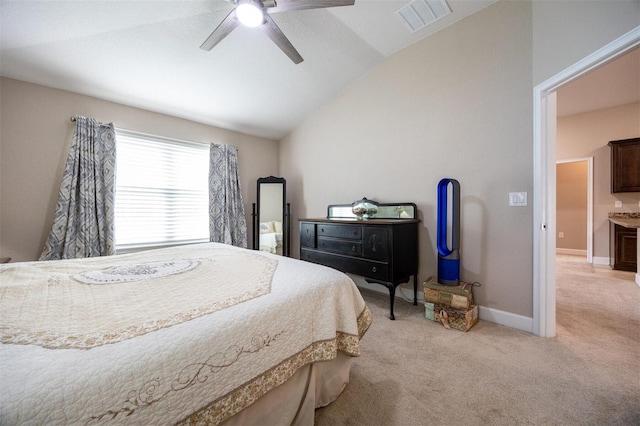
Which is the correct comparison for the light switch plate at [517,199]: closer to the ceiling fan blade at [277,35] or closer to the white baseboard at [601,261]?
the ceiling fan blade at [277,35]

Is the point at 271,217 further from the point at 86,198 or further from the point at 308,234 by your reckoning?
the point at 86,198

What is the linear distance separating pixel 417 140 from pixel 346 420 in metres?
2.56

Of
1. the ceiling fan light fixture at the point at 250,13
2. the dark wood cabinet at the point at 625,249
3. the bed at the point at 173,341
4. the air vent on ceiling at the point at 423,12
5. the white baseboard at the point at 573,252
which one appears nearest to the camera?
the bed at the point at 173,341

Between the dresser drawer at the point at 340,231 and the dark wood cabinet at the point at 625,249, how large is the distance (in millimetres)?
4741

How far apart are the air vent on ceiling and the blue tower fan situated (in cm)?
159

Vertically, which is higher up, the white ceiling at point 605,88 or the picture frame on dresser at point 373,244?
the white ceiling at point 605,88

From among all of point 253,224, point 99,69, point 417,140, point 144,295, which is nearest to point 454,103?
point 417,140

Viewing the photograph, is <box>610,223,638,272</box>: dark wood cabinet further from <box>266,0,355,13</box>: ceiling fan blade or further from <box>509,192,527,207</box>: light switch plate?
<box>266,0,355,13</box>: ceiling fan blade

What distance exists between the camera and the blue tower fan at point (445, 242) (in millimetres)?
2236

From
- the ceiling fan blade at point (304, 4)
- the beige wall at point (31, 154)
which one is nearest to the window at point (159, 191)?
the beige wall at point (31, 154)

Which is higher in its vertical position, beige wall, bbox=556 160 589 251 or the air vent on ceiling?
the air vent on ceiling

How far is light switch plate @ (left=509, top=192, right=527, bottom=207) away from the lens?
2047 millimetres

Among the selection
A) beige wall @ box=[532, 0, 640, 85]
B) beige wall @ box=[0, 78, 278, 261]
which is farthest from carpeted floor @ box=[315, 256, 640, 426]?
beige wall @ box=[0, 78, 278, 261]

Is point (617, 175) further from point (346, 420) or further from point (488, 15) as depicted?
point (346, 420)
